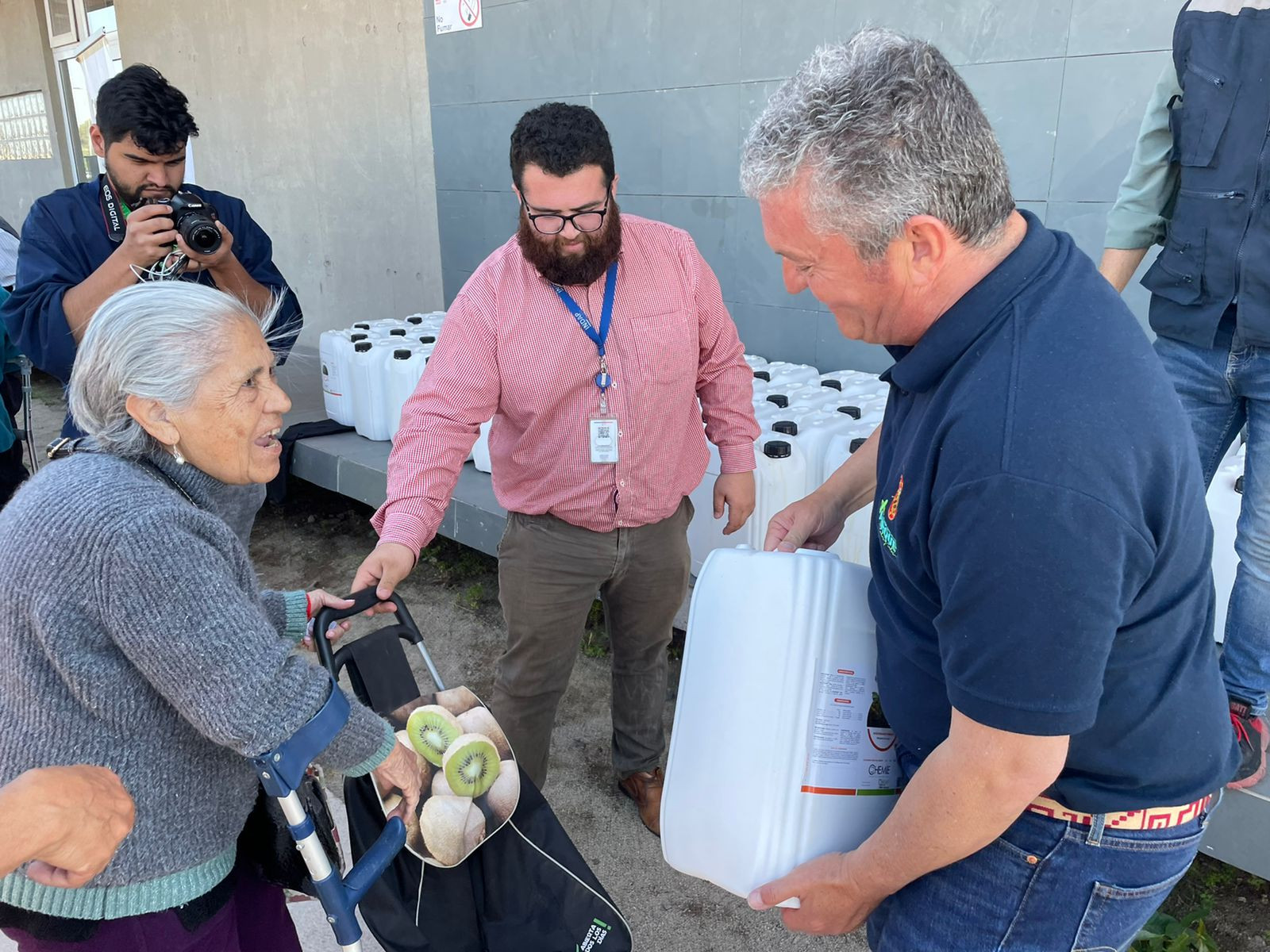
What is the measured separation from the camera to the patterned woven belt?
3.59ft

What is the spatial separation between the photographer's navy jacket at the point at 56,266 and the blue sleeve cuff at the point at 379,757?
1295mm

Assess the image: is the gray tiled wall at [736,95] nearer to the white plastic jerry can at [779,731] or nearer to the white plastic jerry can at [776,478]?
the white plastic jerry can at [776,478]

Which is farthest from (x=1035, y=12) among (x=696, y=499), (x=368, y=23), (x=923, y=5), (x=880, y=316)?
(x=368, y=23)

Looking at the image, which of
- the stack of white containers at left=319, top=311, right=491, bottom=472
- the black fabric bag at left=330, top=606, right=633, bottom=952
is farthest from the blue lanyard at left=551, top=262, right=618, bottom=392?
the stack of white containers at left=319, top=311, right=491, bottom=472

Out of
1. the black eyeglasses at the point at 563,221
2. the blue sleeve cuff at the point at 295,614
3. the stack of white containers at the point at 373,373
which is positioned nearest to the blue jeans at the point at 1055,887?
the blue sleeve cuff at the point at 295,614

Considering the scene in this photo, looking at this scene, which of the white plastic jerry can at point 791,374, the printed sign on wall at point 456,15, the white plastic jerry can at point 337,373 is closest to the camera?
the white plastic jerry can at point 791,374

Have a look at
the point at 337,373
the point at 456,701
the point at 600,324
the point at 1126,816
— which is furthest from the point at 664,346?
the point at 337,373

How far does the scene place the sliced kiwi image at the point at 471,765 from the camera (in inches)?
61.8

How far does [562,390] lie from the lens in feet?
7.18

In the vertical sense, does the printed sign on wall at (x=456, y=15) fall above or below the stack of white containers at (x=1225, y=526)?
above

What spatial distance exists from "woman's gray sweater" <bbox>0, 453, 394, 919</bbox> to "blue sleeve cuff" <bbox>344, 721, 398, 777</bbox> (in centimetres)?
6

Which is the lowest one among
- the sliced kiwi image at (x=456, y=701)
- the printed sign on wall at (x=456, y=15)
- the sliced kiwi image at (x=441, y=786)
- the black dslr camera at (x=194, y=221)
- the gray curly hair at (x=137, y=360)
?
the sliced kiwi image at (x=441, y=786)

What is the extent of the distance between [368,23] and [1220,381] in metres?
→ 5.34

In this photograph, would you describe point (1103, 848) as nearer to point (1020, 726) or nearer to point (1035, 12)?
point (1020, 726)
